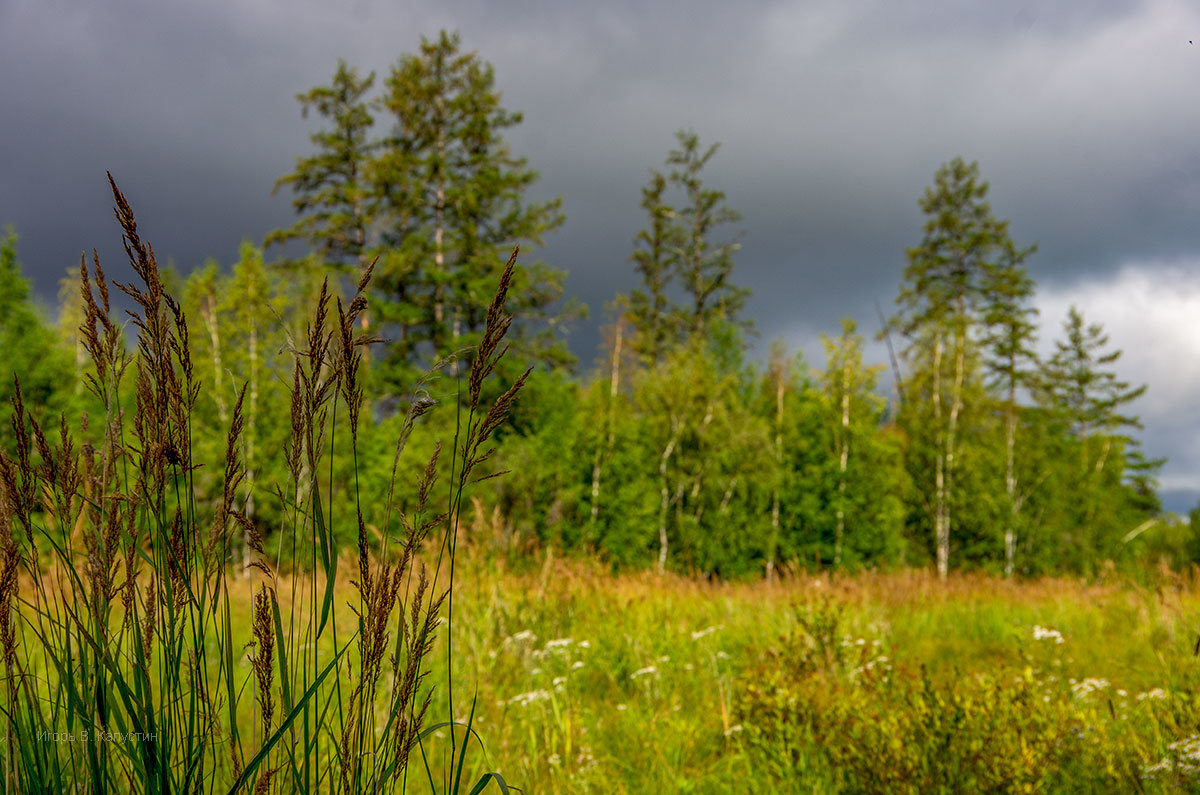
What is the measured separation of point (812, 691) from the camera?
151 inches

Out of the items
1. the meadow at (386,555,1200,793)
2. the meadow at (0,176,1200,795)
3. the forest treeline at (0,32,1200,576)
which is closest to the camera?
the meadow at (0,176,1200,795)

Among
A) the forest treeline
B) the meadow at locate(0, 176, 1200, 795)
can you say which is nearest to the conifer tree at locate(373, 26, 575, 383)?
the forest treeline

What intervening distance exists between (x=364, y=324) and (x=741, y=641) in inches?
703

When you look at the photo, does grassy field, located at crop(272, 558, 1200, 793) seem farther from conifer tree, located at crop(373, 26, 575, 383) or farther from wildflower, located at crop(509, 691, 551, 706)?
conifer tree, located at crop(373, 26, 575, 383)

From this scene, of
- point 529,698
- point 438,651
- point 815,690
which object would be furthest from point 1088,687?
point 438,651

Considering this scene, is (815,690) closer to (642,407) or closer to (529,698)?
(529,698)

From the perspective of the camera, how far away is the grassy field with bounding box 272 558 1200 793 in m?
3.07

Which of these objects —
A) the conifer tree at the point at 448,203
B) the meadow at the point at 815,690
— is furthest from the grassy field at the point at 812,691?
the conifer tree at the point at 448,203

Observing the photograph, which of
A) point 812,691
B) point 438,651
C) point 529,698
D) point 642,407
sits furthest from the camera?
point 642,407

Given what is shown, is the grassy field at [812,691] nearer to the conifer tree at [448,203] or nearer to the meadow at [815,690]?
the meadow at [815,690]

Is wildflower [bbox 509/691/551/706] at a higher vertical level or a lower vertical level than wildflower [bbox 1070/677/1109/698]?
lower

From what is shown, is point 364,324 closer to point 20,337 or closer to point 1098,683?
point 20,337

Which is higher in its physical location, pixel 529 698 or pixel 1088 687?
pixel 1088 687

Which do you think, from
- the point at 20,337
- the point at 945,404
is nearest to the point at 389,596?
the point at 20,337
